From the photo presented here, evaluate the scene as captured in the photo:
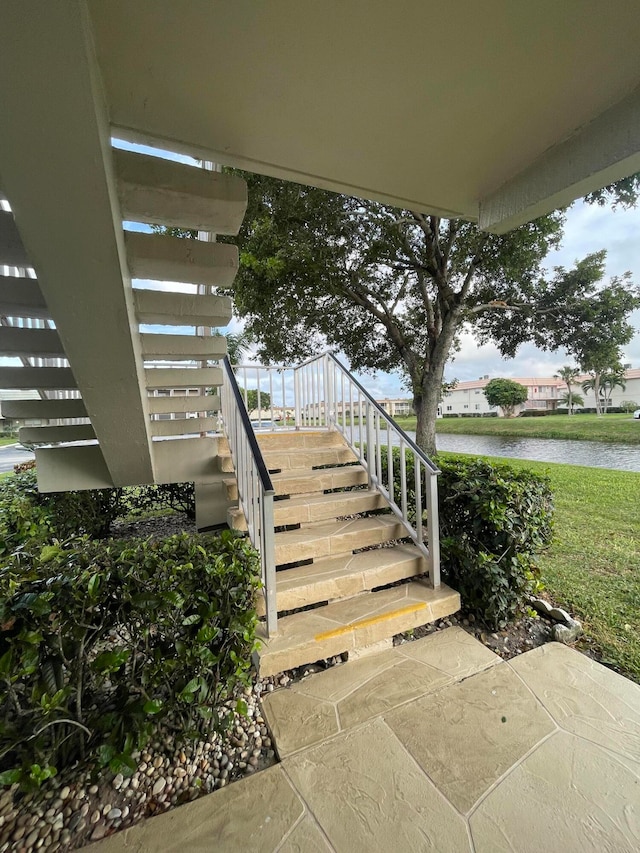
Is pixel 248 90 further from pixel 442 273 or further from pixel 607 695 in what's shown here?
pixel 442 273

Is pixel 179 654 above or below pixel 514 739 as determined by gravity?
above

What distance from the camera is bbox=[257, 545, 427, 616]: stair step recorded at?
90.4 inches

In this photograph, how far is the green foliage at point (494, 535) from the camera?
2.30 m

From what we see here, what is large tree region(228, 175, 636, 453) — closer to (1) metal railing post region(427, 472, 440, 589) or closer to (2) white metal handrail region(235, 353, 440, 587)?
(2) white metal handrail region(235, 353, 440, 587)

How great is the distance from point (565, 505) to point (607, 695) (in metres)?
3.75

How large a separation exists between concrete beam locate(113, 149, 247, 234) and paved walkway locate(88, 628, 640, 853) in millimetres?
2417

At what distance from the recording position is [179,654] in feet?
4.86

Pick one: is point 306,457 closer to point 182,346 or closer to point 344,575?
point 344,575

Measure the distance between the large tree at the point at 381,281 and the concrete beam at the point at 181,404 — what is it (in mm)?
1933

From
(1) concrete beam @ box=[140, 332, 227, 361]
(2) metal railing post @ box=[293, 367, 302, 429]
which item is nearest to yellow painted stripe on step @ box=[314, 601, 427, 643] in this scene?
(1) concrete beam @ box=[140, 332, 227, 361]

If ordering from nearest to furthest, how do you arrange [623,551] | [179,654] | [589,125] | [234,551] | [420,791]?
1. [589,125]
2. [420,791]
3. [179,654]
4. [234,551]
5. [623,551]

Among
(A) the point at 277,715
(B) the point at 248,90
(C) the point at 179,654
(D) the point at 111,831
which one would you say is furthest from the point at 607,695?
(B) the point at 248,90

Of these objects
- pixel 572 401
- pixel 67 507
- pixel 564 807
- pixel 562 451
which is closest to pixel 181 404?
pixel 67 507

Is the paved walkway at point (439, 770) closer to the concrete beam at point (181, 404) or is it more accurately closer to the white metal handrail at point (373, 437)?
the white metal handrail at point (373, 437)
